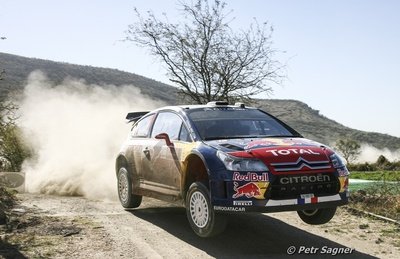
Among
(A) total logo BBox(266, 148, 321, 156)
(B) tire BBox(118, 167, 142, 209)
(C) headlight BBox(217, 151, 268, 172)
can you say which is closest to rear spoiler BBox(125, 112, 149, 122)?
(B) tire BBox(118, 167, 142, 209)

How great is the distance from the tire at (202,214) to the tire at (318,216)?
165cm

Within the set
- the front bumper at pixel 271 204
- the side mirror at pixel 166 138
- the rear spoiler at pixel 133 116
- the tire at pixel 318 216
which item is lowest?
the tire at pixel 318 216

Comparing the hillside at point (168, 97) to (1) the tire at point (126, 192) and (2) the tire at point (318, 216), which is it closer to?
(1) the tire at point (126, 192)

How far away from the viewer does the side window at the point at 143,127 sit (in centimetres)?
860

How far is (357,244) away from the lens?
653 cm

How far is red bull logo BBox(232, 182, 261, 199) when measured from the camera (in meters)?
5.70

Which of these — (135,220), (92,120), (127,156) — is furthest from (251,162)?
(92,120)

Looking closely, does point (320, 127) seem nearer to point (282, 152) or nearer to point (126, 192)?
point (126, 192)

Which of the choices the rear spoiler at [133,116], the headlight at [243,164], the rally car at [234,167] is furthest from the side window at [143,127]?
the headlight at [243,164]

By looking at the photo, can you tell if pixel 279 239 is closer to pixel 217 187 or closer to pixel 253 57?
pixel 217 187

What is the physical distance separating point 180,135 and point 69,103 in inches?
823

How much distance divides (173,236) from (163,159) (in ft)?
3.93

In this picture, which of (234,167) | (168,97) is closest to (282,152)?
(234,167)

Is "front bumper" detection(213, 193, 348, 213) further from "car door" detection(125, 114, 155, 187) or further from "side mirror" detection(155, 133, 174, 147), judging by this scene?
"car door" detection(125, 114, 155, 187)
